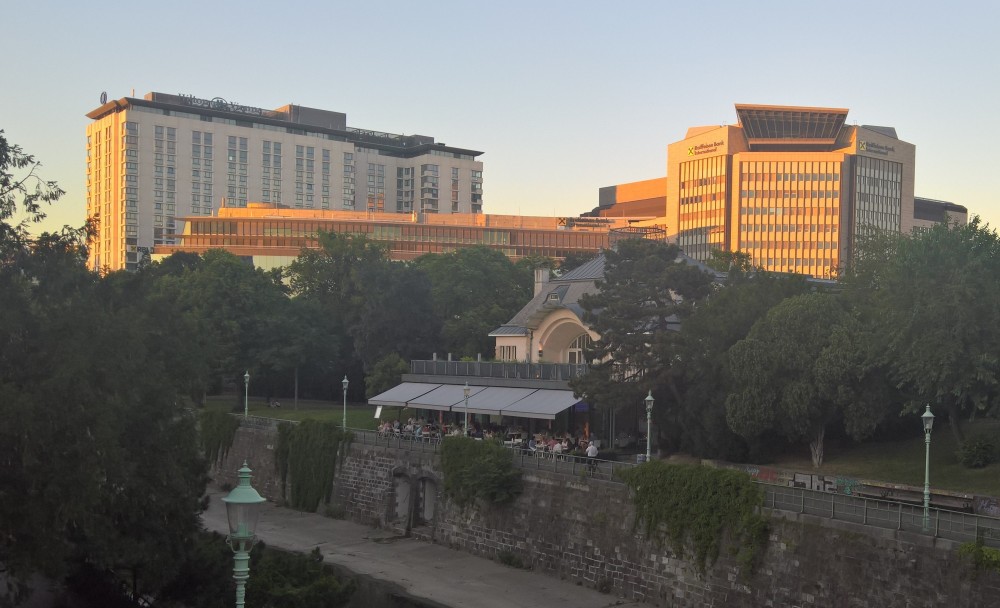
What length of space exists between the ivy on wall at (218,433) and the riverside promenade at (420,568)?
1003 cm

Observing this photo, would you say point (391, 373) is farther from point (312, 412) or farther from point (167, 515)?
point (167, 515)

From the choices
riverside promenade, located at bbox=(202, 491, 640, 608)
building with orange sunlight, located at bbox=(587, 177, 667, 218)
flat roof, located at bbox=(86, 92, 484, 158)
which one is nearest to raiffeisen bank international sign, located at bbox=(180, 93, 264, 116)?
flat roof, located at bbox=(86, 92, 484, 158)

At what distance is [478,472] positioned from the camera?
138 ft

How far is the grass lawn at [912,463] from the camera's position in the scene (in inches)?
1471

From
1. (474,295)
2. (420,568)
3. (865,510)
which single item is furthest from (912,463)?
(474,295)

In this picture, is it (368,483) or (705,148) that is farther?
(705,148)

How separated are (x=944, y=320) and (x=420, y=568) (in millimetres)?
21312

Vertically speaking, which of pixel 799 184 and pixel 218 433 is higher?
pixel 799 184

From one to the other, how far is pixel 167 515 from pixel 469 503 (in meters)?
17.5

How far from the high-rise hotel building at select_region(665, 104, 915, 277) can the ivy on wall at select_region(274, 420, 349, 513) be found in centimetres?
10988

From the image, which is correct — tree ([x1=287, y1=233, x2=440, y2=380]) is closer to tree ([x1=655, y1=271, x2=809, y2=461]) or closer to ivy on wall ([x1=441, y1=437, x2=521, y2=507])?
ivy on wall ([x1=441, y1=437, x2=521, y2=507])

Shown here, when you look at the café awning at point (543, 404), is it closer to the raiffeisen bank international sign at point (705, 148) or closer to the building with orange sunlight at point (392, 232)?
the building with orange sunlight at point (392, 232)

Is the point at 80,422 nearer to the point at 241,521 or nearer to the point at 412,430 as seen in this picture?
the point at 241,521

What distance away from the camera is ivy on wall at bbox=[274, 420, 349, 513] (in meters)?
53.3
